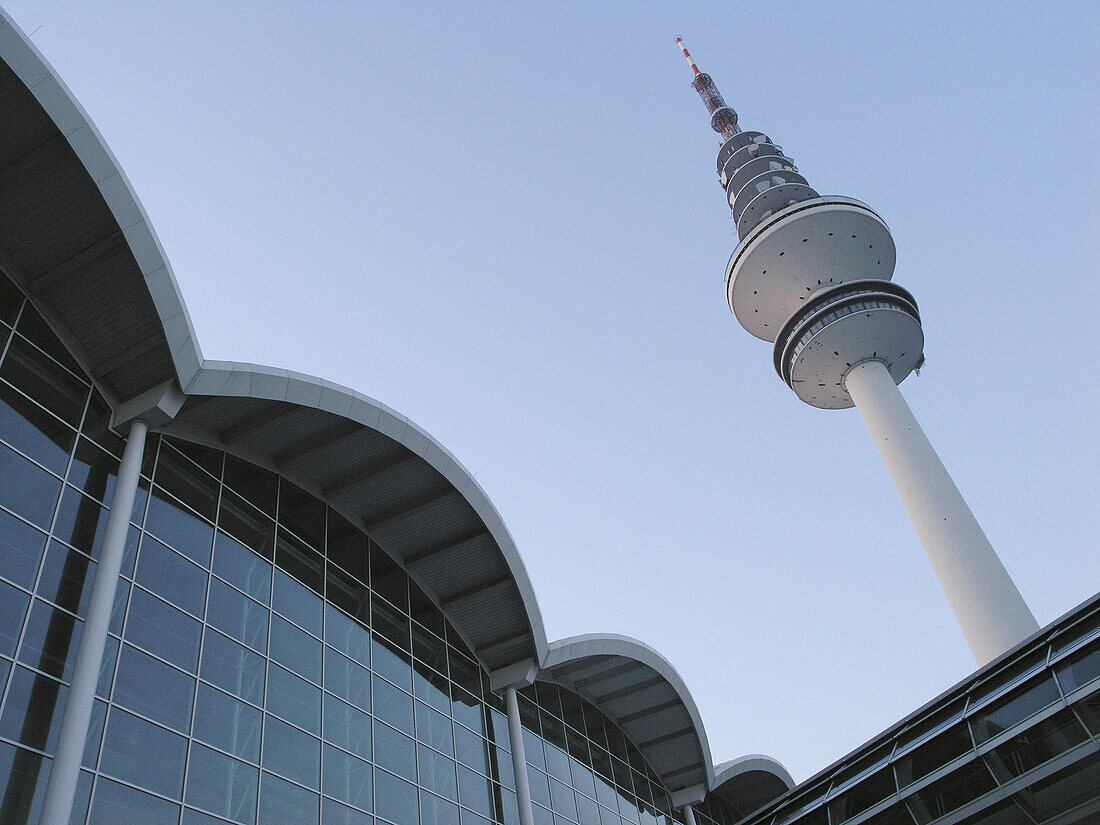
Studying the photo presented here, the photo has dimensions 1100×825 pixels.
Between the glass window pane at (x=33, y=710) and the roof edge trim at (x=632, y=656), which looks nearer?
the glass window pane at (x=33, y=710)

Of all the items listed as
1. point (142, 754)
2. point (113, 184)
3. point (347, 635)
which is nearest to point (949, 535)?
point (347, 635)

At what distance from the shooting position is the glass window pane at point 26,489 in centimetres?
1502

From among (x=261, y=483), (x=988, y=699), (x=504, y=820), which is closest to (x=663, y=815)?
(x=504, y=820)

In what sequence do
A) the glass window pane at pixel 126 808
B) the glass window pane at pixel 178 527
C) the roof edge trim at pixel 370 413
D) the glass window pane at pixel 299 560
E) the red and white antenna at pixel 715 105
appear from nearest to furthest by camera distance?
the glass window pane at pixel 126 808
the glass window pane at pixel 178 527
the roof edge trim at pixel 370 413
the glass window pane at pixel 299 560
the red and white antenna at pixel 715 105

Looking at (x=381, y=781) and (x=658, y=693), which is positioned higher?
(x=658, y=693)

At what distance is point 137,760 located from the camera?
15031mm

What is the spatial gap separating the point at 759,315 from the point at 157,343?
162 ft

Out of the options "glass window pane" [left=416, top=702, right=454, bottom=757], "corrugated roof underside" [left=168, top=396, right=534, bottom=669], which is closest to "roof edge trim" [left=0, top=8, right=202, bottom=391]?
"corrugated roof underside" [left=168, top=396, right=534, bottom=669]

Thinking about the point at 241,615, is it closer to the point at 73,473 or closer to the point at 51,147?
the point at 73,473

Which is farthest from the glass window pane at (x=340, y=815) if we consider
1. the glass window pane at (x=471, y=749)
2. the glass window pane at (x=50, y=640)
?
the glass window pane at (x=50, y=640)

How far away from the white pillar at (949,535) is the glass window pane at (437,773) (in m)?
28.1

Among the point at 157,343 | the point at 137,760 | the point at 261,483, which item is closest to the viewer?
the point at 137,760

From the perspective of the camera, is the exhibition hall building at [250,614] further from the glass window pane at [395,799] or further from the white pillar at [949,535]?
Result: the white pillar at [949,535]

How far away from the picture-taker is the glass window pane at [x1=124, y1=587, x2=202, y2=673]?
16.2 m
